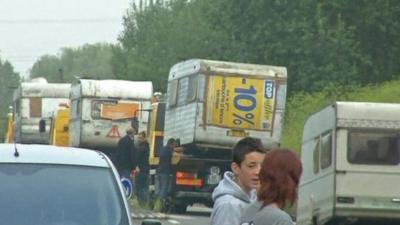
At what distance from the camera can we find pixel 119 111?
41.7m

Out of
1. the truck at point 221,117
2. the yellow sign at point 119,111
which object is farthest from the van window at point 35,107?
the truck at point 221,117

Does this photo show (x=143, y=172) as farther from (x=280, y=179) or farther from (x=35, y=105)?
(x=280, y=179)

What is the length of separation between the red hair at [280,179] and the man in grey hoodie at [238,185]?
83 centimetres

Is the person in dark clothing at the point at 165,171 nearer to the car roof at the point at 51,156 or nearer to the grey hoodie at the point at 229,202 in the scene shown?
the car roof at the point at 51,156

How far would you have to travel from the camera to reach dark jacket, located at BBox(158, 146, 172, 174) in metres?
30.7

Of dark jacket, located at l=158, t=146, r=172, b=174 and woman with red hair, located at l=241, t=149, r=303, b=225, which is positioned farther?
dark jacket, located at l=158, t=146, r=172, b=174

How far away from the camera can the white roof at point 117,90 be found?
41.8 m

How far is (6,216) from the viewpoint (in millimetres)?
9398

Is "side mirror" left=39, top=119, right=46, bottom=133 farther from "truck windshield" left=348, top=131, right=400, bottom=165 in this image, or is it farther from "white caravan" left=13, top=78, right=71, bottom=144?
"truck windshield" left=348, top=131, right=400, bottom=165

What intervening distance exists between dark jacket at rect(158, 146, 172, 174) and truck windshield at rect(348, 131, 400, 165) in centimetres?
829

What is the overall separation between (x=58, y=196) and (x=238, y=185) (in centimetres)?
231

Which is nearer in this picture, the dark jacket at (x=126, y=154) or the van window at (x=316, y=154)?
the van window at (x=316, y=154)

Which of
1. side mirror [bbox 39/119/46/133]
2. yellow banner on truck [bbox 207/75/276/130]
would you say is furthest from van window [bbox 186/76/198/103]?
side mirror [bbox 39/119/46/133]

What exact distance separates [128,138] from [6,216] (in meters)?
23.1
